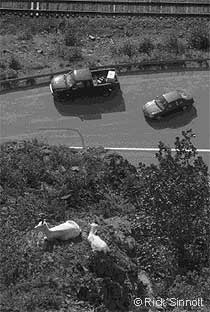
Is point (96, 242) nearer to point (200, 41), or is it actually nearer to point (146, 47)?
point (146, 47)

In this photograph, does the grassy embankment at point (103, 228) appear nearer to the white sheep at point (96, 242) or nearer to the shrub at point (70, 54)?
the white sheep at point (96, 242)

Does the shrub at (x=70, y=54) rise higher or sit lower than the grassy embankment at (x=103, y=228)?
higher

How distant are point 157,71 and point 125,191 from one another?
10.1 meters

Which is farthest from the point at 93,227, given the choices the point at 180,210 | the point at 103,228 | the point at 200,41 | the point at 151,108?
the point at 200,41

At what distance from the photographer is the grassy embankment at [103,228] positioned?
1912 centimetres

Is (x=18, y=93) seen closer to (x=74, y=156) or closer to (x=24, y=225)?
(x=74, y=156)

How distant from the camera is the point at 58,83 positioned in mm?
32438

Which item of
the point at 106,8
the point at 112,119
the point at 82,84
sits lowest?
the point at 112,119

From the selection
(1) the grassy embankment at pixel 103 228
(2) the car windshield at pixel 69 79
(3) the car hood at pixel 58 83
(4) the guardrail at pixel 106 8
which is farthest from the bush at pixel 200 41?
(1) the grassy embankment at pixel 103 228

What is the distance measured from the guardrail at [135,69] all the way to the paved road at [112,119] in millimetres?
467

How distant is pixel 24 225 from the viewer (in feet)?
72.8

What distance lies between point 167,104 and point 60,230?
1280 cm

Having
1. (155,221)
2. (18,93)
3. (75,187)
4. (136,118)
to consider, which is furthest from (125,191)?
(18,93)

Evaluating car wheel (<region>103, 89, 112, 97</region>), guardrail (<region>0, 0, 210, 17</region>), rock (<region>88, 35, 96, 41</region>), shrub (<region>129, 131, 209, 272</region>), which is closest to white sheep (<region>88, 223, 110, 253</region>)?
shrub (<region>129, 131, 209, 272</region>)
